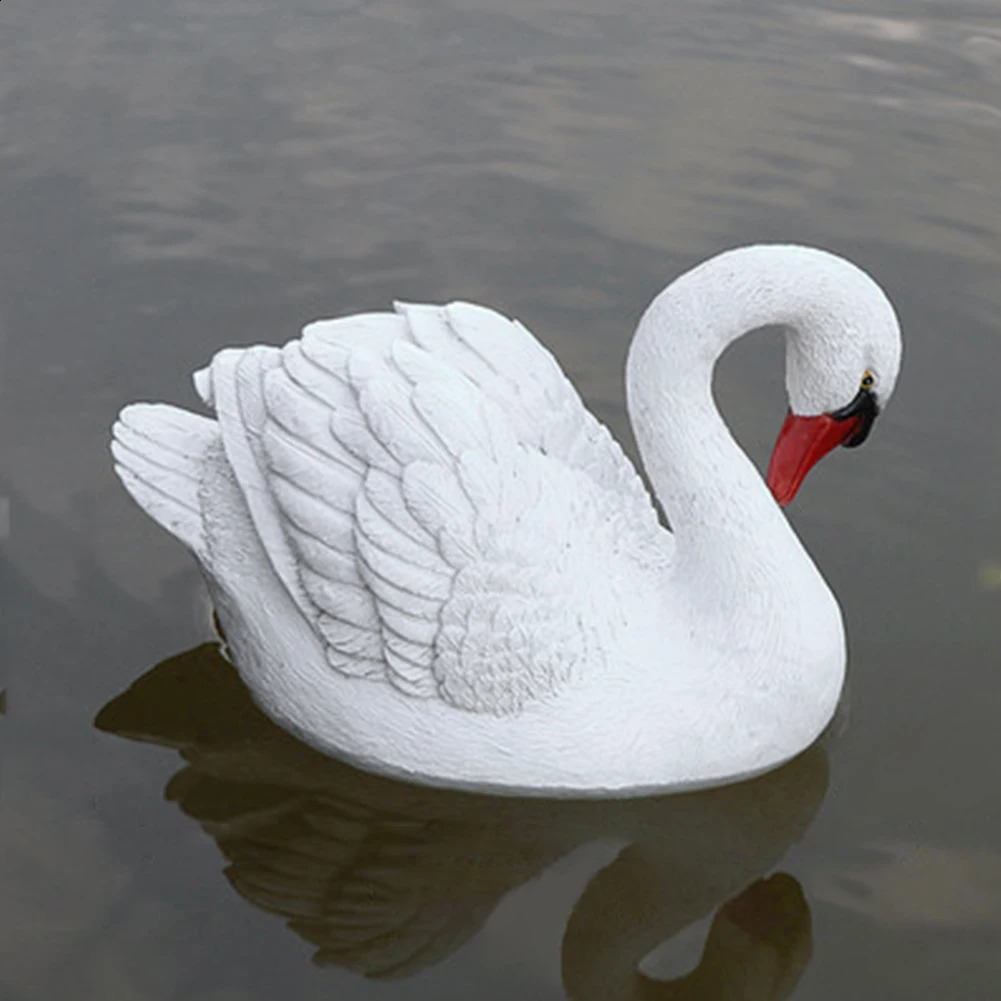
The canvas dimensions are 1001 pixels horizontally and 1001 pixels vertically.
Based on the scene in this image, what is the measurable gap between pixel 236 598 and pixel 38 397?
6.66 feet

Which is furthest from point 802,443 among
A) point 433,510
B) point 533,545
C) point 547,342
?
point 547,342

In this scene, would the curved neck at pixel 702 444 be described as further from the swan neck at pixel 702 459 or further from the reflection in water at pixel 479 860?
the reflection in water at pixel 479 860

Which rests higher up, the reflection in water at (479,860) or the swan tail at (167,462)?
the swan tail at (167,462)

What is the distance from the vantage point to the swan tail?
17.2 feet

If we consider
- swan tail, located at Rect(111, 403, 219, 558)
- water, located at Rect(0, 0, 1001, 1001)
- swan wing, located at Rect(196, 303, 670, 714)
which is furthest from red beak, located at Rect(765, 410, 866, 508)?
swan tail, located at Rect(111, 403, 219, 558)

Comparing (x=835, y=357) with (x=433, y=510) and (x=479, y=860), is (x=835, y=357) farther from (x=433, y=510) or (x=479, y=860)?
(x=479, y=860)

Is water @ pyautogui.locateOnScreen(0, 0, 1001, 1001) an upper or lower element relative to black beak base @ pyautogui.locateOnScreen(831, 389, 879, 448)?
lower

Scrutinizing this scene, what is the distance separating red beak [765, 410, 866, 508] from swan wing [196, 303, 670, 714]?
0.43 meters

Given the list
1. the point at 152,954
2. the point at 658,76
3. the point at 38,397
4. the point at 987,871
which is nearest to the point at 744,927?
the point at 987,871

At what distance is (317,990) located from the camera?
462 centimetres

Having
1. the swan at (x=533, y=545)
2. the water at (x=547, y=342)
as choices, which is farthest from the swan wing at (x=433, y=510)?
the water at (x=547, y=342)

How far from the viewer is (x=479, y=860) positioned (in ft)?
16.3

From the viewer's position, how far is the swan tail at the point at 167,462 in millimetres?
5250

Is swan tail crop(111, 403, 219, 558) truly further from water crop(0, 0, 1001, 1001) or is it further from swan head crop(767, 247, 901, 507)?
swan head crop(767, 247, 901, 507)
